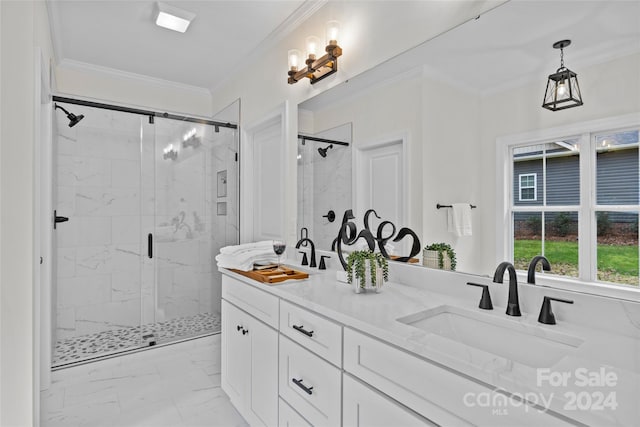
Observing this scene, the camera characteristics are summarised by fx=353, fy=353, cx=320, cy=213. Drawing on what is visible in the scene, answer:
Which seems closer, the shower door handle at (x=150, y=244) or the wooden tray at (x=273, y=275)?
the wooden tray at (x=273, y=275)

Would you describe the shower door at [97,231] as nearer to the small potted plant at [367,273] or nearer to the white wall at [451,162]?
the small potted plant at [367,273]

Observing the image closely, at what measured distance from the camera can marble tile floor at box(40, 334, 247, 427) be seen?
6.69 ft

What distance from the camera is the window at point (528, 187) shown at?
1228mm

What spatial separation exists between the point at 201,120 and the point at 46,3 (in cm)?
130

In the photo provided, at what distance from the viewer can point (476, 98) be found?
54.6 inches

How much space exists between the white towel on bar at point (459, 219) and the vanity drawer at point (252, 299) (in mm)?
837

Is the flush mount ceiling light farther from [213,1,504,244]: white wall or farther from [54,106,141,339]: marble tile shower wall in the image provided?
[54,106,141,339]: marble tile shower wall

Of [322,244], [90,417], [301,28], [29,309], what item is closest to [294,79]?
[301,28]

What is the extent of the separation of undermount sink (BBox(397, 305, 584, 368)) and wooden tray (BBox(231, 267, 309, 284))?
770mm

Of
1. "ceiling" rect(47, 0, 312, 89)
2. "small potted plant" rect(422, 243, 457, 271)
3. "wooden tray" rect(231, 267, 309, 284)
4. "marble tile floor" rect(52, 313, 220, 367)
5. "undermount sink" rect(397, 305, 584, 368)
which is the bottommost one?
"marble tile floor" rect(52, 313, 220, 367)

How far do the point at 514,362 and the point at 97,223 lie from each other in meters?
3.69

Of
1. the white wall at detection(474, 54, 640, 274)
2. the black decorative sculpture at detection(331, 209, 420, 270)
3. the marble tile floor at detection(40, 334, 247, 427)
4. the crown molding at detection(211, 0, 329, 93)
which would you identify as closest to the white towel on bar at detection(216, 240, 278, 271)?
the black decorative sculpture at detection(331, 209, 420, 270)

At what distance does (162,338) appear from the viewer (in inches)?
124

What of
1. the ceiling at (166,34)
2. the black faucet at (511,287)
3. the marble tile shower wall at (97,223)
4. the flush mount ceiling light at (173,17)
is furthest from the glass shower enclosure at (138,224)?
the black faucet at (511,287)
